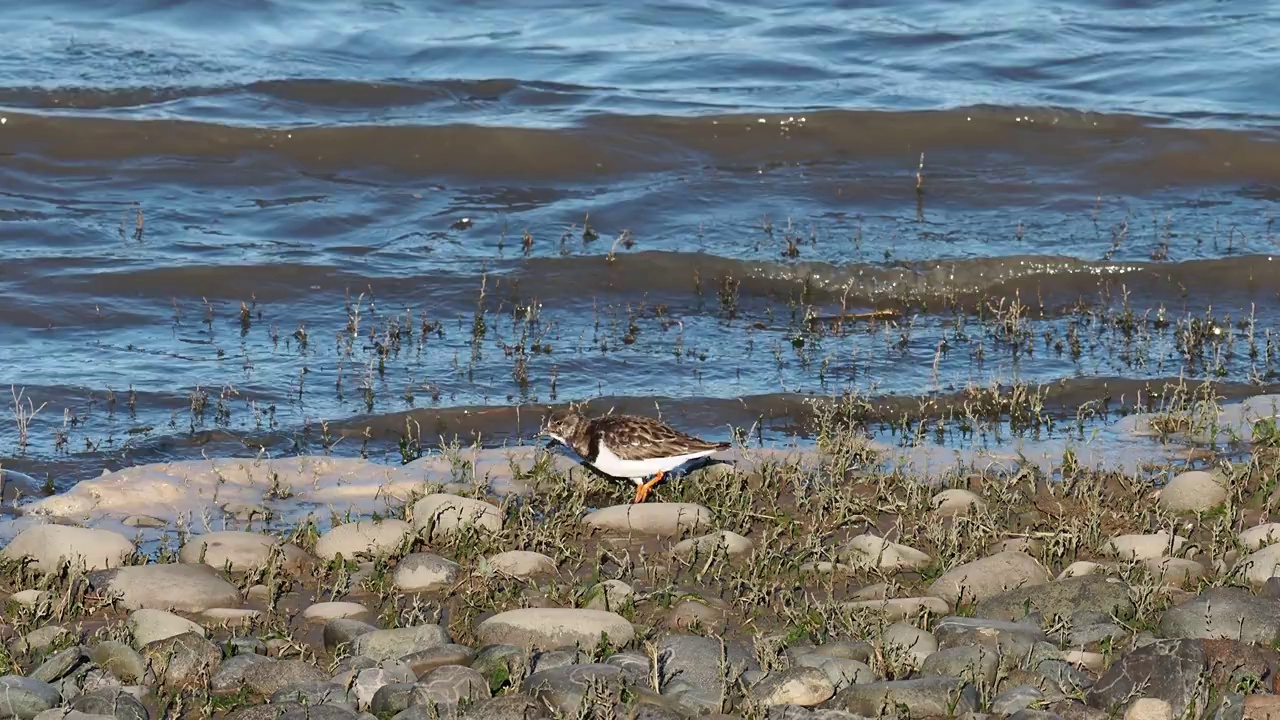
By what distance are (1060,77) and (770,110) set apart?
4739 mm

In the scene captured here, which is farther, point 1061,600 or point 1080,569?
point 1080,569

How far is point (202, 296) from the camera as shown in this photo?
14086 mm

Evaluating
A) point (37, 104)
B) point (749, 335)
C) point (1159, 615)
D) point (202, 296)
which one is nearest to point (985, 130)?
point (749, 335)

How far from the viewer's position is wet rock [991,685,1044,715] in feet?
19.5

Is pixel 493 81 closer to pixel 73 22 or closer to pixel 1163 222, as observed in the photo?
pixel 73 22

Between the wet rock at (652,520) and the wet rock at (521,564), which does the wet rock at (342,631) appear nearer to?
the wet rock at (521,564)

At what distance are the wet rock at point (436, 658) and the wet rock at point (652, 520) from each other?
184cm

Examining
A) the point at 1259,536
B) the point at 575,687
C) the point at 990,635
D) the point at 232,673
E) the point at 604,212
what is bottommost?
the point at 232,673

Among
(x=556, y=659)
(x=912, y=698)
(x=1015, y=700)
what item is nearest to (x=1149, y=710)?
(x=1015, y=700)

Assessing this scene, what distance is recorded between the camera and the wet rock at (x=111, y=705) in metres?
5.93

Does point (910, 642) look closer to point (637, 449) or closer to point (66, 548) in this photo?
point (637, 449)

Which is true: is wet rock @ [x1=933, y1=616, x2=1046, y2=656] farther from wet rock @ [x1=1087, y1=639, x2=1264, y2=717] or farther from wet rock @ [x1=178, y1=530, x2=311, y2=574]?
wet rock @ [x1=178, y1=530, x2=311, y2=574]

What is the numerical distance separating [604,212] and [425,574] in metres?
9.96

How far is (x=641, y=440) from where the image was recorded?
863 cm
